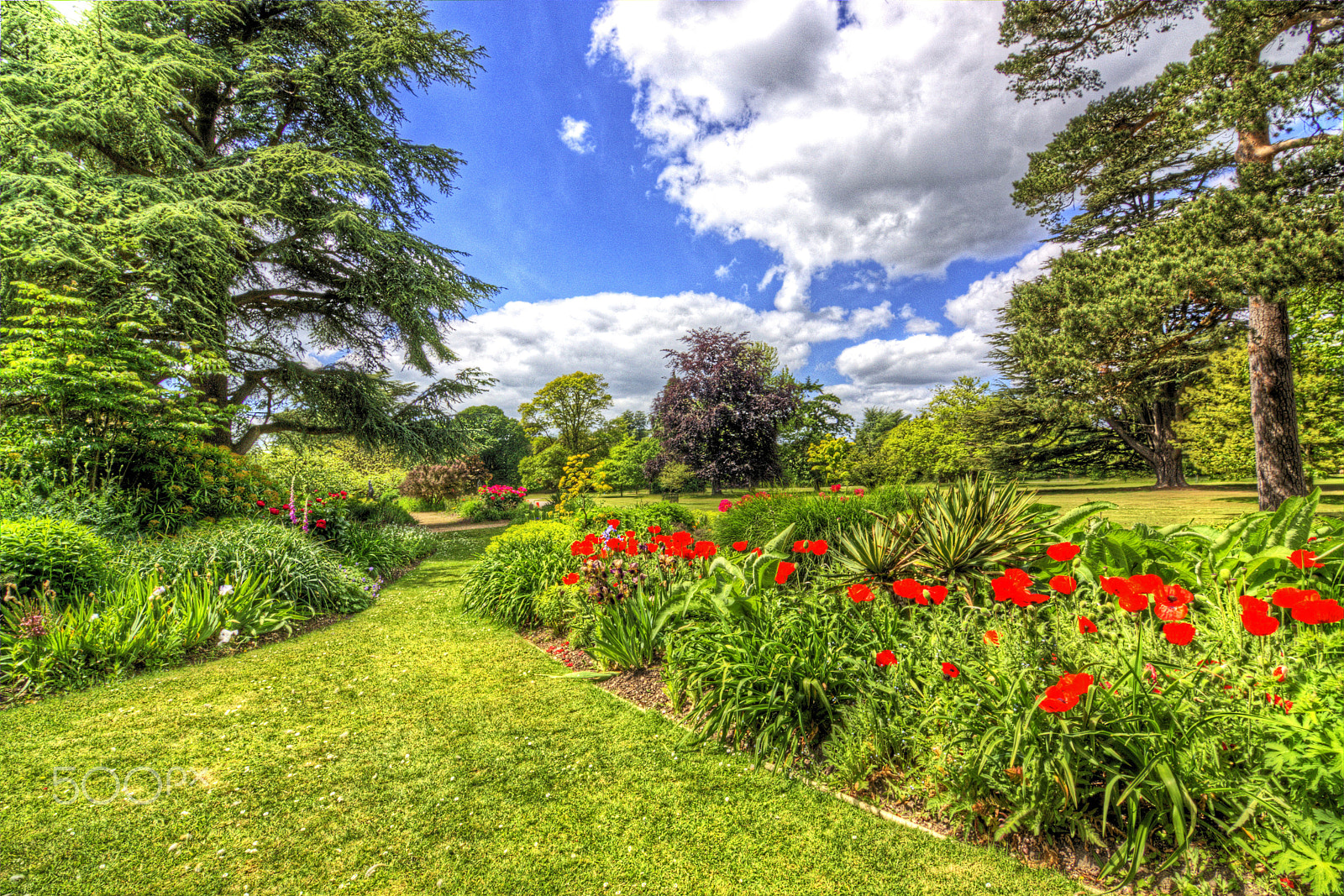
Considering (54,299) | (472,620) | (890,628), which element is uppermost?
(54,299)

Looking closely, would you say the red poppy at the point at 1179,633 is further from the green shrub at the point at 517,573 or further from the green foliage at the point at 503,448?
the green foliage at the point at 503,448

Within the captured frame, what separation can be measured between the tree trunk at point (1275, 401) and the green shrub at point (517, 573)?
1107cm

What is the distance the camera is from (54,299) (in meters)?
6.16

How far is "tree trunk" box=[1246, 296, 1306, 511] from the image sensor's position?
25.6 feet

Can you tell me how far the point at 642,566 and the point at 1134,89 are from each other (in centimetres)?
1314

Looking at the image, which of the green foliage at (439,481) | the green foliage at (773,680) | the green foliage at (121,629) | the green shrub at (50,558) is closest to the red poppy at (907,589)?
the green foliage at (773,680)

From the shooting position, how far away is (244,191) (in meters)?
9.92

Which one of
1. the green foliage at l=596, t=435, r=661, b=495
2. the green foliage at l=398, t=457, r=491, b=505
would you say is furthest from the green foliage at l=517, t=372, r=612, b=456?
the green foliage at l=398, t=457, r=491, b=505

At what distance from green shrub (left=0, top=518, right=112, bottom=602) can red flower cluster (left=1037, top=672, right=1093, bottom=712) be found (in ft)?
23.0

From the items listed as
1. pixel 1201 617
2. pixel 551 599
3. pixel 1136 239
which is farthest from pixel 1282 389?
pixel 551 599

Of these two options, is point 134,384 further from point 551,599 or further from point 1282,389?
point 1282,389

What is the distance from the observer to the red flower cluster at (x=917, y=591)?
8.04 ft

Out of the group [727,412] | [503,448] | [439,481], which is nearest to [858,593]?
[727,412]

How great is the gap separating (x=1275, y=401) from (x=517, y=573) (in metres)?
12.1
